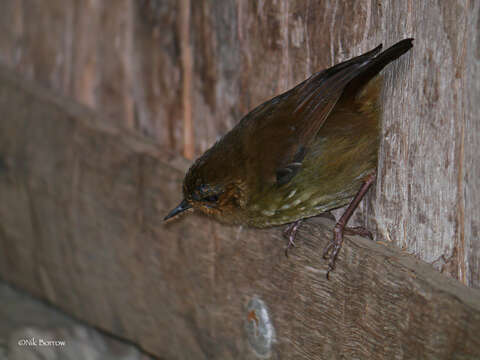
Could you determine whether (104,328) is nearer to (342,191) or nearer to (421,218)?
(342,191)

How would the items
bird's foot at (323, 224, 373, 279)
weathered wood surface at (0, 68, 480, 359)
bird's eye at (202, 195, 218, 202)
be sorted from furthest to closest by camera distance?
1. bird's eye at (202, 195, 218, 202)
2. bird's foot at (323, 224, 373, 279)
3. weathered wood surface at (0, 68, 480, 359)

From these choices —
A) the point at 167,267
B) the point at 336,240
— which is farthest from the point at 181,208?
the point at 336,240

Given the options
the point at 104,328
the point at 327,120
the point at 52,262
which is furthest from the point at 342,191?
the point at 52,262

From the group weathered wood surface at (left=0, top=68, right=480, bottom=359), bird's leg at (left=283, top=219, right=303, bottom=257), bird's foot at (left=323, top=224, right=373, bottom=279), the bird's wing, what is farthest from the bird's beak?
bird's foot at (left=323, top=224, right=373, bottom=279)

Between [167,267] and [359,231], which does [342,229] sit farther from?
[167,267]

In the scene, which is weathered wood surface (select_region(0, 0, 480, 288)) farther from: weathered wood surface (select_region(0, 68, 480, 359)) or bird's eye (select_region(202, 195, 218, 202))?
bird's eye (select_region(202, 195, 218, 202))

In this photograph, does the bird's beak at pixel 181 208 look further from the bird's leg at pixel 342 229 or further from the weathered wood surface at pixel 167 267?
the bird's leg at pixel 342 229

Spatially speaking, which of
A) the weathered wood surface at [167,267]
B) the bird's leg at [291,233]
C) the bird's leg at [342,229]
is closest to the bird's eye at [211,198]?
the weathered wood surface at [167,267]
